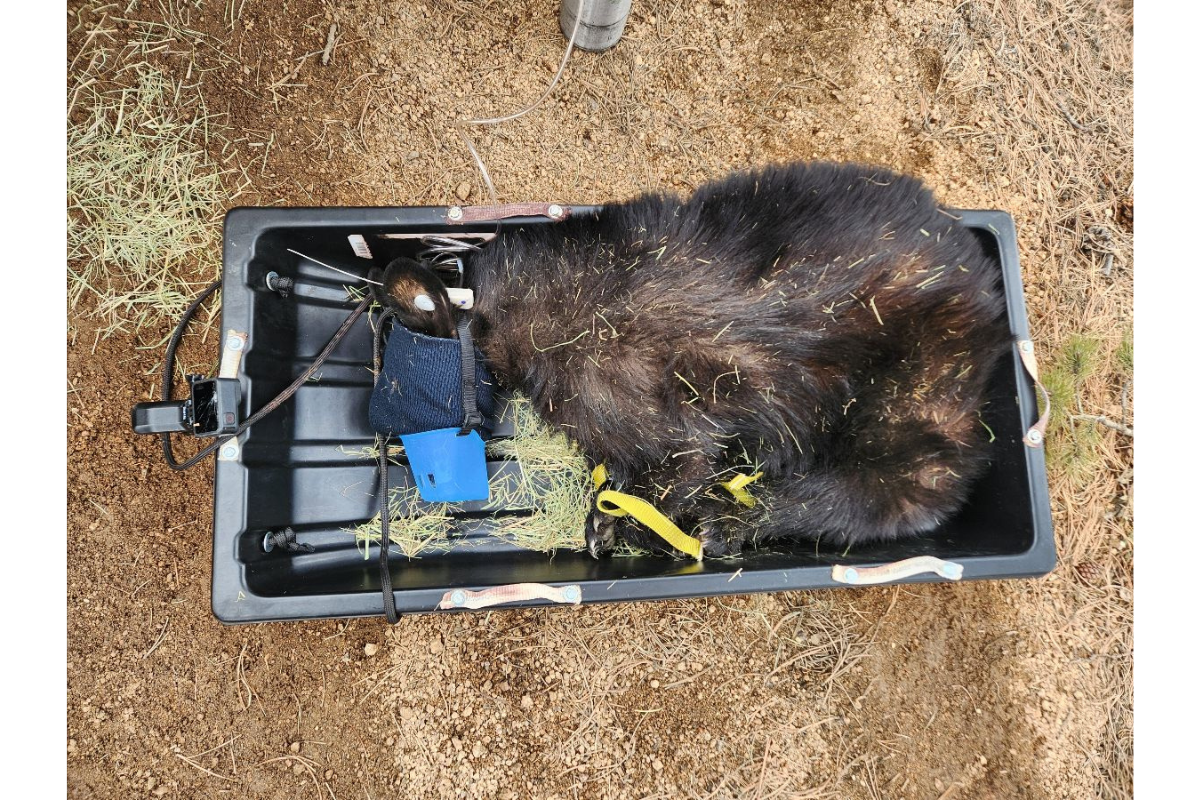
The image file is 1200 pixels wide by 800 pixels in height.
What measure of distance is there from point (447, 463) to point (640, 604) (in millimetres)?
969

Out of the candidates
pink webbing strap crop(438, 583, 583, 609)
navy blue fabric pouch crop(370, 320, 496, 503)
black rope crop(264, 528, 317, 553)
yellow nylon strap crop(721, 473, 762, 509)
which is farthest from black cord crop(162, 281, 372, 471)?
yellow nylon strap crop(721, 473, 762, 509)

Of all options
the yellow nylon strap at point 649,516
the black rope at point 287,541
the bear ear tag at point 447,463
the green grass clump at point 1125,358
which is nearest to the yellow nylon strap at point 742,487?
the yellow nylon strap at point 649,516

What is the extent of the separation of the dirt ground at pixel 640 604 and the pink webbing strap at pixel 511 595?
2.18ft

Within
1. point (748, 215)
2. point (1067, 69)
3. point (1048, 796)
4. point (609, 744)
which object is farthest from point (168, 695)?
point (1067, 69)

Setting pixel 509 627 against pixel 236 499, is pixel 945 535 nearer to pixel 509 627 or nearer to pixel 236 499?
pixel 509 627

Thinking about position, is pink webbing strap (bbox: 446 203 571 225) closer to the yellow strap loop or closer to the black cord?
the black cord

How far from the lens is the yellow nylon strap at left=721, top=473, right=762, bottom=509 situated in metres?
2.19

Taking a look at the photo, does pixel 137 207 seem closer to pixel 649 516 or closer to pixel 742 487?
pixel 649 516

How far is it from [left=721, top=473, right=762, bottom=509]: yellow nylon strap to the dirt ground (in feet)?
1.80

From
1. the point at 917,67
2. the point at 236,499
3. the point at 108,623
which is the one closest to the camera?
the point at 236,499

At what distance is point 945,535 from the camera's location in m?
2.35

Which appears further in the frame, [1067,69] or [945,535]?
[1067,69]

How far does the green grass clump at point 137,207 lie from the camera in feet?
8.45

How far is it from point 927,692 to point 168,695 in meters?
2.95
